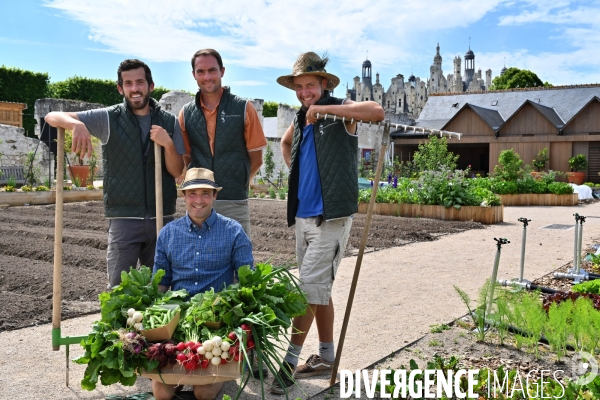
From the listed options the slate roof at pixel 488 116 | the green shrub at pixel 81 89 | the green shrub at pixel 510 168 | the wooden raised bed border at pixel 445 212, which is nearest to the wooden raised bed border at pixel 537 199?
the green shrub at pixel 510 168

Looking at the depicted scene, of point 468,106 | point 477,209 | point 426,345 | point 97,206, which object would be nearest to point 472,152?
point 468,106

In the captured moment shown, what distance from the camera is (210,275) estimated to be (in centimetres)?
332

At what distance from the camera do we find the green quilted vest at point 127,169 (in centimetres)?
369

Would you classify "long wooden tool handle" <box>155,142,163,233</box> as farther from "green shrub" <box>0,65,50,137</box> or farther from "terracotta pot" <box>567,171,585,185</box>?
"green shrub" <box>0,65,50,137</box>

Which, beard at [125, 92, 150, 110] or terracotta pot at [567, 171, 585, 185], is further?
terracotta pot at [567, 171, 585, 185]

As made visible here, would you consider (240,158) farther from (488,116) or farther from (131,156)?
(488,116)

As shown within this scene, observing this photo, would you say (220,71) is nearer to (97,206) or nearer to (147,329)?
(147,329)

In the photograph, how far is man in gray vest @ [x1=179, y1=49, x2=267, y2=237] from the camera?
12.4ft

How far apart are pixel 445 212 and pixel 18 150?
15.3 meters

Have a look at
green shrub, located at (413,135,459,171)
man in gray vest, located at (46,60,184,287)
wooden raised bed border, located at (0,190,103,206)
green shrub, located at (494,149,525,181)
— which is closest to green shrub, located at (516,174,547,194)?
green shrub, located at (494,149,525,181)

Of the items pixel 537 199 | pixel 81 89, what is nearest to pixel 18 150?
pixel 81 89

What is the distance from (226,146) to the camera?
381cm

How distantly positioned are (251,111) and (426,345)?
2011 mm

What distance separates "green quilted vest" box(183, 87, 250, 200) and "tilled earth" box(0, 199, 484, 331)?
62 cm
